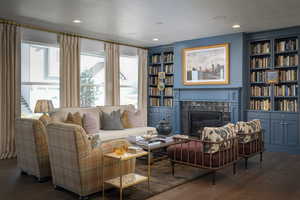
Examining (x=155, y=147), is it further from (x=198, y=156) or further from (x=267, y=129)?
(x=267, y=129)

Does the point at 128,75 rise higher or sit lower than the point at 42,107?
higher

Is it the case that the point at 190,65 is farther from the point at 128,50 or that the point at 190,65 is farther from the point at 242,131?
the point at 242,131

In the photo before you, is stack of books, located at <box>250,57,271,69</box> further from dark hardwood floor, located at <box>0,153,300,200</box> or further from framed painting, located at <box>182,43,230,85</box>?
dark hardwood floor, located at <box>0,153,300,200</box>

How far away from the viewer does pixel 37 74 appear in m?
6.46

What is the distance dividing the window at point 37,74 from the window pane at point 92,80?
0.80m

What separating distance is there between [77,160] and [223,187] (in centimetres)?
211

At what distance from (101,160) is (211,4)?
3074 mm

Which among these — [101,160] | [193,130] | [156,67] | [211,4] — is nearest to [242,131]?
[211,4]

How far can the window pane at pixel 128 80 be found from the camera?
8.50 meters

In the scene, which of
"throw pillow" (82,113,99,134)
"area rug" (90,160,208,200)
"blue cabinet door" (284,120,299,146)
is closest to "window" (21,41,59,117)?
"throw pillow" (82,113,99,134)

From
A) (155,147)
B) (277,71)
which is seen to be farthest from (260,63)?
(155,147)

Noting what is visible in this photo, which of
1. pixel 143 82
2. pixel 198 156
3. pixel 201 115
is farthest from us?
pixel 143 82

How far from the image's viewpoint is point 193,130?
309 inches

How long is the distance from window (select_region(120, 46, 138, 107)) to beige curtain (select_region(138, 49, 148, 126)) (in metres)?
0.15
